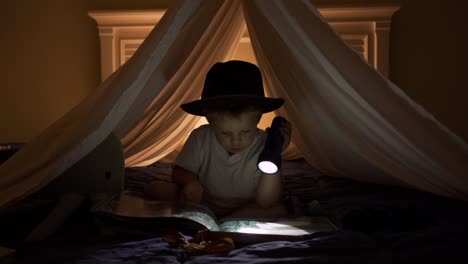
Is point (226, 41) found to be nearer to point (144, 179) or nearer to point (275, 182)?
point (144, 179)

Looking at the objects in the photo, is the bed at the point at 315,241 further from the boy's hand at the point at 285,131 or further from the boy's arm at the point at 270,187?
the boy's hand at the point at 285,131

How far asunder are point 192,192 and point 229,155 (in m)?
0.19

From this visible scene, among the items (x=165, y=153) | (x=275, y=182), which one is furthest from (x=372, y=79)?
(x=165, y=153)

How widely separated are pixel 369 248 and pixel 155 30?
93 centimetres

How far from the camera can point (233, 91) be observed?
1.52 meters

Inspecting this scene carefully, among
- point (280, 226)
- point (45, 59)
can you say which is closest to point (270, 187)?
point (280, 226)

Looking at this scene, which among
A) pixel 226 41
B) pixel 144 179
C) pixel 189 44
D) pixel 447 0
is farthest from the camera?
pixel 447 0

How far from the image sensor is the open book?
113cm

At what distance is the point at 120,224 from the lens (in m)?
→ 1.20

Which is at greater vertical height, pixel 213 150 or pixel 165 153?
pixel 165 153

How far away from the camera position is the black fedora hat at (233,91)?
1479 mm

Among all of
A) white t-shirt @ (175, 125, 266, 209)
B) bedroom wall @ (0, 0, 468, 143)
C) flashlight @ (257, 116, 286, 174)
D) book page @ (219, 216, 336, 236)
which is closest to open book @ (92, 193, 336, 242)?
book page @ (219, 216, 336, 236)

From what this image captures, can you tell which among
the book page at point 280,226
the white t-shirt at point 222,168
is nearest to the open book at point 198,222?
the book page at point 280,226

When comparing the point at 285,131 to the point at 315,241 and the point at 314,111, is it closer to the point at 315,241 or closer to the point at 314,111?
the point at 314,111
